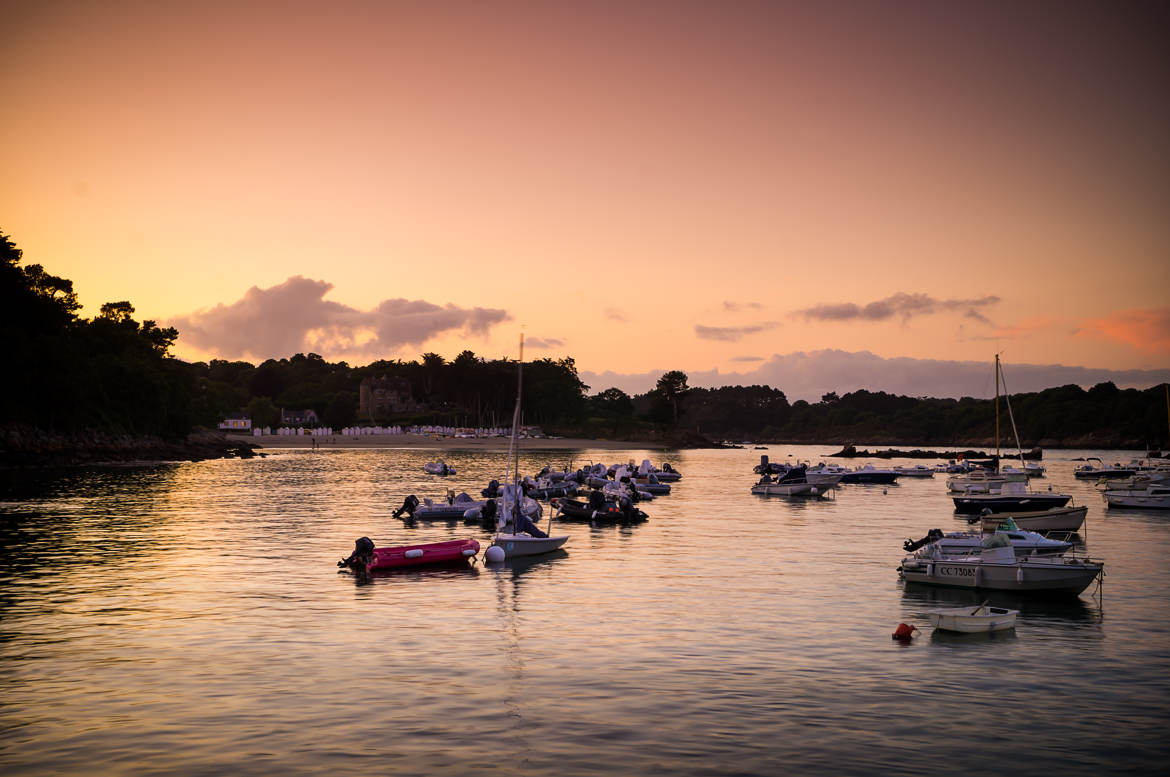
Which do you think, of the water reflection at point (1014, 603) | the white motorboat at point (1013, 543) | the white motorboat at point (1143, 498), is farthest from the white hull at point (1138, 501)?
the water reflection at point (1014, 603)

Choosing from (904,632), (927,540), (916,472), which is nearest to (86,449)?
(927,540)

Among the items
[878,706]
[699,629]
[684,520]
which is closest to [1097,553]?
[684,520]

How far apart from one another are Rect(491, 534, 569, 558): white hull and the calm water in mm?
928

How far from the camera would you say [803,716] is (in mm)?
21312

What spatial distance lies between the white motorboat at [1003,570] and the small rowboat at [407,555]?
867 inches

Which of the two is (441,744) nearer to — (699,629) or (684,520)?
(699,629)

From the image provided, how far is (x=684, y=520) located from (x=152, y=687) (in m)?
52.3

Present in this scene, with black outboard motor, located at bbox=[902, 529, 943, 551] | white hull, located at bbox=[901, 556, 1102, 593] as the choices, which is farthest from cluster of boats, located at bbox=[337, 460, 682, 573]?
white hull, located at bbox=[901, 556, 1102, 593]

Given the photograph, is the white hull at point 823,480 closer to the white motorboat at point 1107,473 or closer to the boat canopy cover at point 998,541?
the white motorboat at point 1107,473

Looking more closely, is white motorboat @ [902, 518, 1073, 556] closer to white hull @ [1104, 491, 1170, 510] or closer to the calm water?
the calm water

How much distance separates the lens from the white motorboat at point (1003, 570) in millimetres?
36219

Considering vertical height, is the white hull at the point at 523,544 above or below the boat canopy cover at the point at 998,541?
below

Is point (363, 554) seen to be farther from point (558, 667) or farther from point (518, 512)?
point (558, 667)

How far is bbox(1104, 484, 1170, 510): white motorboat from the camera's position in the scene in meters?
84.7
